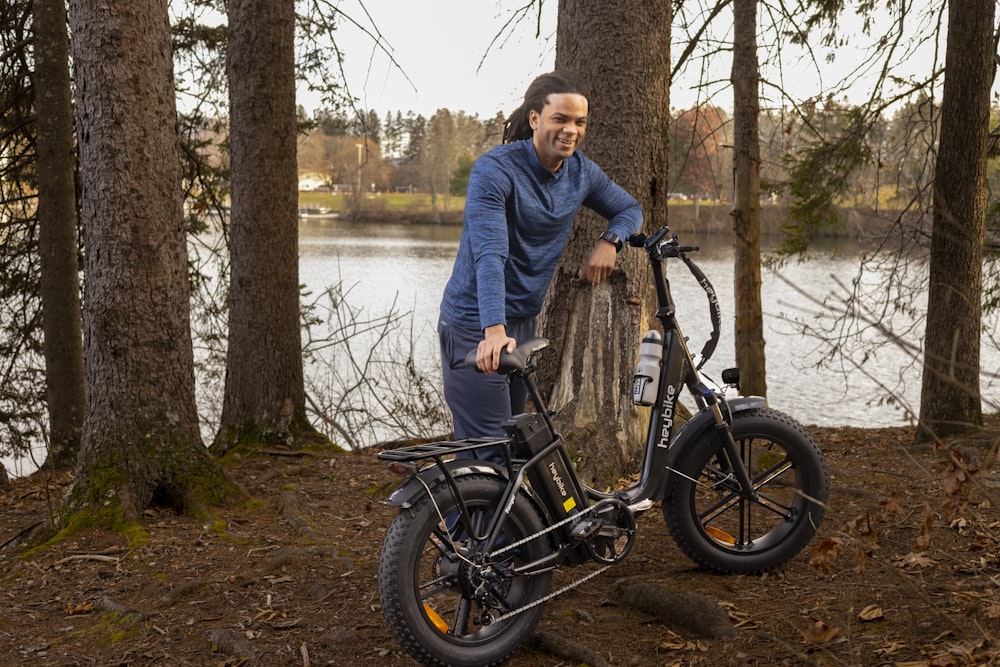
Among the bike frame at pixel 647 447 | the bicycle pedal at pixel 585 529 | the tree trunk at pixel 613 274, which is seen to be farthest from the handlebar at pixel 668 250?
the tree trunk at pixel 613 274

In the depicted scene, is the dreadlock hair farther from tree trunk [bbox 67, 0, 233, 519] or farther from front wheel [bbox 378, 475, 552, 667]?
tree trunk [bbox 67, 0, 233, 519]

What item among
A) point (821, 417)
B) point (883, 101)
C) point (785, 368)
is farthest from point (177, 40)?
point (785, 368)

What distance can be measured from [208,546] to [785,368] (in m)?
14.3

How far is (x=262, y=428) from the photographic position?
723 cm

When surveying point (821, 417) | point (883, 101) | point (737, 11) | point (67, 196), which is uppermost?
point (737, 11)

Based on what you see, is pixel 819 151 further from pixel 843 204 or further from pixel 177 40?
pixel 177 40

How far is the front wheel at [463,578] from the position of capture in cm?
307

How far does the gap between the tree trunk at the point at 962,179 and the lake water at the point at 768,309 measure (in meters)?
2.68

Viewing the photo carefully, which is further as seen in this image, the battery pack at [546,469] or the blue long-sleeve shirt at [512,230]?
the battery pack at [546,469]

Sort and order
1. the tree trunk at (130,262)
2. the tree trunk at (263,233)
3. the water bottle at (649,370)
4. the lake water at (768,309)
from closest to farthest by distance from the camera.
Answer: the water bottle at (649,370), the tree trunk at (130,262), the tree trunk at (263,233), the lake water at (768,309)

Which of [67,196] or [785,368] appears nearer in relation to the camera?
[67,196]

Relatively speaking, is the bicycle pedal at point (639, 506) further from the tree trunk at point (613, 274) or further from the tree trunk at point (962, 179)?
the tree trunk at point (962, 179)

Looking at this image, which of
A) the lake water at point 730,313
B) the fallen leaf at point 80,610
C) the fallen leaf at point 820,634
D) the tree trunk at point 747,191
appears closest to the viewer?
the fallen leaf at point 820,634

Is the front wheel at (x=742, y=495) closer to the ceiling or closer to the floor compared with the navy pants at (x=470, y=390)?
closer to the floor
